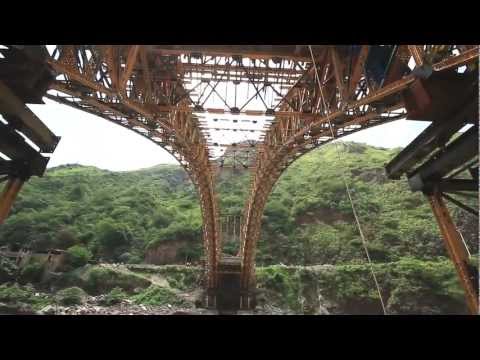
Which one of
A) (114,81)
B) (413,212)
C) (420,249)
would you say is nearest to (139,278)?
(114,81)

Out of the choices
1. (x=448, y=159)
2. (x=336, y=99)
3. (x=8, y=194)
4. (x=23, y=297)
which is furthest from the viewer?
(x=23, y=297)

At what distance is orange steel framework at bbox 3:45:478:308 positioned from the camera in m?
6.62

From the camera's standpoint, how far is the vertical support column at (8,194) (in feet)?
17.7

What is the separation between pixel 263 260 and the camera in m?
46.2

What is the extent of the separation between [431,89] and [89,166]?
9260cm

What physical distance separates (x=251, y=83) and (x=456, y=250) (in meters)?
8.44

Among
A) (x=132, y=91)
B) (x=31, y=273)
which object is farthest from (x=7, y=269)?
(x=132, y=91)

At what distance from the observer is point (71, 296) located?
28359mm

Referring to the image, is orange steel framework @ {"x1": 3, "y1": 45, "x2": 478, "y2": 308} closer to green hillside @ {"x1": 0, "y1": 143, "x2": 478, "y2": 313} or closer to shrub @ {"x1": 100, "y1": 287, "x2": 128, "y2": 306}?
shrub @ {"x1": 100, "y1": 287, "x2": 128, "y2": 306}

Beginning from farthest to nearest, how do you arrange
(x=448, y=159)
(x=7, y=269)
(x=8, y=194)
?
1. (x=7, y=269)
2. (x=8, y=194)
3. (x=448, y=159)

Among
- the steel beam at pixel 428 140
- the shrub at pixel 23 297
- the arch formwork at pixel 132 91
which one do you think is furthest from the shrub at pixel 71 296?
the steel beam at pixel 428 140

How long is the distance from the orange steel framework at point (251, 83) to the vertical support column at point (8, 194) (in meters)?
0.05

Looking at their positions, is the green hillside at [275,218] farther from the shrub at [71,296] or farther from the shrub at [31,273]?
the shrub at [71,296]

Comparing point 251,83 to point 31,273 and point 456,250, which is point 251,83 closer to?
point 456,250
